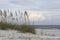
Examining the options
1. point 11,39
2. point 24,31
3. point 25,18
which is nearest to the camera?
point 11,39

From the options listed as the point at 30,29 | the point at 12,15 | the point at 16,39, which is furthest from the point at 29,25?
the point at 16,39

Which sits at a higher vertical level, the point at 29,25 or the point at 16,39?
the point at 16,39

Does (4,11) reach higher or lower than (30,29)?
higher

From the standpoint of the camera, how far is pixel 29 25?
459 inches

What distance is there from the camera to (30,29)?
11477 millimetres

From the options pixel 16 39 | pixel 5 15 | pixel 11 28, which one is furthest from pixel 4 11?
pixel 16 39

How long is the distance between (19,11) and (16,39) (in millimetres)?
4108

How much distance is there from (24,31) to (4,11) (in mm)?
1499

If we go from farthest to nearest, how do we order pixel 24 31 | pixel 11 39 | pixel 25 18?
pixel 25 18, pixel 24 31, pixel 11 39

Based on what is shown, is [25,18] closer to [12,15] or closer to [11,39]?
[12,15]

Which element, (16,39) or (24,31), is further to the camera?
(24,31)

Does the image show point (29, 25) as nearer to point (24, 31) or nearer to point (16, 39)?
point (24, 31)

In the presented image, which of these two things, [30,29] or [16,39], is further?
[30,29]

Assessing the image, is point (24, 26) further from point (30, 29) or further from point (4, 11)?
point (4, 11)
